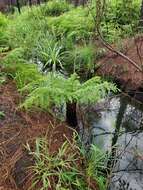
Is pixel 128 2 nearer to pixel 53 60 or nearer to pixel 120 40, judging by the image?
pixel 120 40

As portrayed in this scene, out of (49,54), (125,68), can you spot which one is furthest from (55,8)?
(125,68)

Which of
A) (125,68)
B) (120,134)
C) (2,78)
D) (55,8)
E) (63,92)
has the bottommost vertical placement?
(120,134)

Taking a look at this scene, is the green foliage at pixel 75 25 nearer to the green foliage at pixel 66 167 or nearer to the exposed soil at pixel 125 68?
the exposed soil at pixel 125 68

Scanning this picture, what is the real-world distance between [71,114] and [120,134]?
0.89 metres

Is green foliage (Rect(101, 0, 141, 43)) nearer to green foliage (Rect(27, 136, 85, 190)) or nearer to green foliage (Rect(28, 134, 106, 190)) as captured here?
green foliage (Rect(28, 134, 106, 190))

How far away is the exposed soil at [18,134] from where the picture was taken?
4.46 metres

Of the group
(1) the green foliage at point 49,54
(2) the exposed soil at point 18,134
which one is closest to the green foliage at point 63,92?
(2) the exposed soil at point 18,134

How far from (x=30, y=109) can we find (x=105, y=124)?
145 centimetres

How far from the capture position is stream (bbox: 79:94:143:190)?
510 centimetres

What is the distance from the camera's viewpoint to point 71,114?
5.97 metres

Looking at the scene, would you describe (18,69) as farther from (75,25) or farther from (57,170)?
(75,25)

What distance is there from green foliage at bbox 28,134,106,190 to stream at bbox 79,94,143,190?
296 mm

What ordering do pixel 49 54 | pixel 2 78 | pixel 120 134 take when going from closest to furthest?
pixel 120 134
pixel 2 78
pixel 49 54

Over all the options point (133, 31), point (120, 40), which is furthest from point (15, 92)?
point (133, 31)
